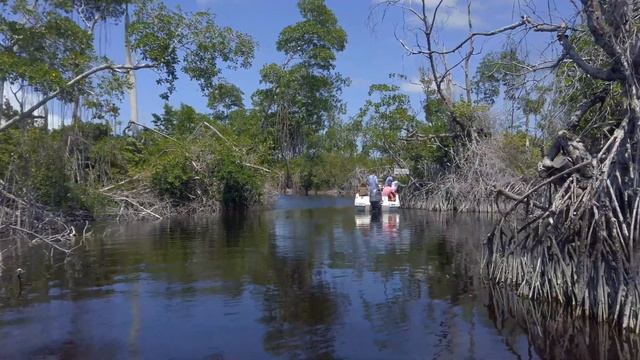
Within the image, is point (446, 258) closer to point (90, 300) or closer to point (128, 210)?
point (90, 300)

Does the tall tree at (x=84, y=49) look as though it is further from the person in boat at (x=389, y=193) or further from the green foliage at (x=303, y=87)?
the green foliage at (x=303, y=87)

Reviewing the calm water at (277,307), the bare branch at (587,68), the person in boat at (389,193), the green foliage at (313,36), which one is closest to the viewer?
the calm water at (277,307)

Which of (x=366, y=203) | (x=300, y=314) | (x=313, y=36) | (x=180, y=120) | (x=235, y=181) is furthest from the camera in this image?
(x=313, y=36)

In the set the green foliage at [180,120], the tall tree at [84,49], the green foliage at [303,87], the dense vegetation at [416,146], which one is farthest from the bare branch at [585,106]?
the green foliage at [303,87]

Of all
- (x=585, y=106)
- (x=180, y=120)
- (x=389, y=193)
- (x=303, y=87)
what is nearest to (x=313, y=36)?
(x=303, y=87)

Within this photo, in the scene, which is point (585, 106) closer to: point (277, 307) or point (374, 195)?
point (277, 307)

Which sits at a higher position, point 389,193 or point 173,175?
point 173,175

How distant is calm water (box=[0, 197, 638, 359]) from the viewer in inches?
301

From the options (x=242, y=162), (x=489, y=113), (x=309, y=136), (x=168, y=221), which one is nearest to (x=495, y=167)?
(x=489, y=113)

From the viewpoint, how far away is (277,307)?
31.6 ft

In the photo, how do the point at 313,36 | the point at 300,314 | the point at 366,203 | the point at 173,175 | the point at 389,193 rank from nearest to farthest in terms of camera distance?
the point at 300,314, the point at 173,175, the point at 366,203, the point at 389,193, the point at 313,36

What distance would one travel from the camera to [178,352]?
752 centimetres

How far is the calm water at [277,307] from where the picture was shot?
764 centimetres

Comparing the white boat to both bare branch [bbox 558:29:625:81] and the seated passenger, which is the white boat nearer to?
the seated passenger
